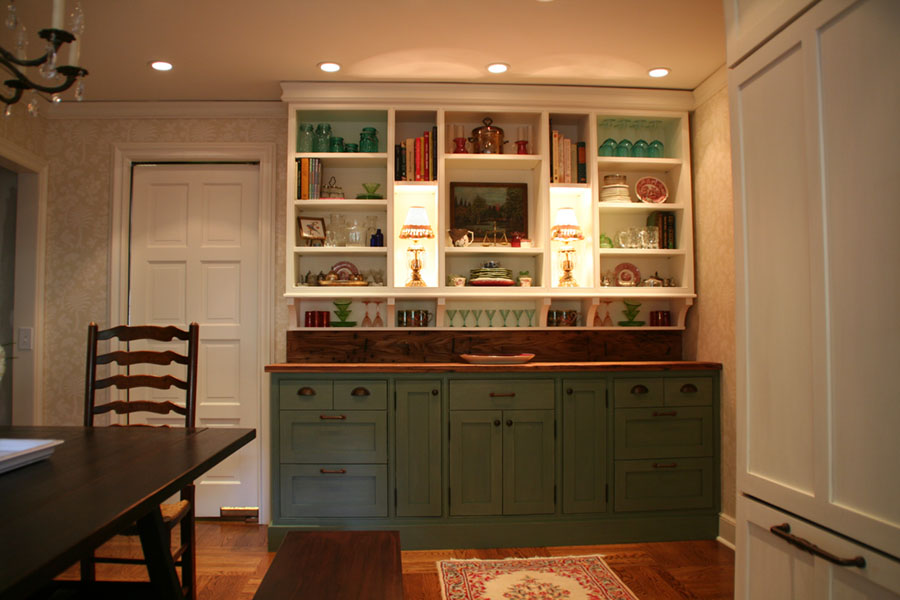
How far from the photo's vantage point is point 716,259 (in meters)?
3.33

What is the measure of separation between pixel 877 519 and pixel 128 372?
12.0 ft

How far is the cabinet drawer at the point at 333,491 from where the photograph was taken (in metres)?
3.06

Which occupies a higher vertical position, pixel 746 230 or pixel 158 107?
pixel 158 107

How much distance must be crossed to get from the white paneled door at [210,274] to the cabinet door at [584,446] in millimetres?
1912

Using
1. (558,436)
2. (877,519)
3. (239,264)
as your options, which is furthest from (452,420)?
(877,519)

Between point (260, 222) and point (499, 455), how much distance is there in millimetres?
2045

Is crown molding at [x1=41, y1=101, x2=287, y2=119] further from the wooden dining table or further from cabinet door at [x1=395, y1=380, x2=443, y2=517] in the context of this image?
the wooden dining table

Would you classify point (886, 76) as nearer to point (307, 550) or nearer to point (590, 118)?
point (307, 550)

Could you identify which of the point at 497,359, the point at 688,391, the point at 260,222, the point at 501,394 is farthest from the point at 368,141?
the point at 688,391

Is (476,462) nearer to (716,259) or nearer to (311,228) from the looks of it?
(311,228)

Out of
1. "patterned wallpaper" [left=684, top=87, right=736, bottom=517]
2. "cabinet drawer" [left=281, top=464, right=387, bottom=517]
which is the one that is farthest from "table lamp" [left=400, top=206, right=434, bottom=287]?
"patterned wallpaper" [left=684, top=87, right=736, bottom=517]

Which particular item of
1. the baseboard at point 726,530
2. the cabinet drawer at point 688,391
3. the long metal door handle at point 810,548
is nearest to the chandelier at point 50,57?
the long metal door handle at point 810,548

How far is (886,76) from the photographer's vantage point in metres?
1.15

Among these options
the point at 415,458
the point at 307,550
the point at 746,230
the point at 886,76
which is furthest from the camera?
the point at 415,458
